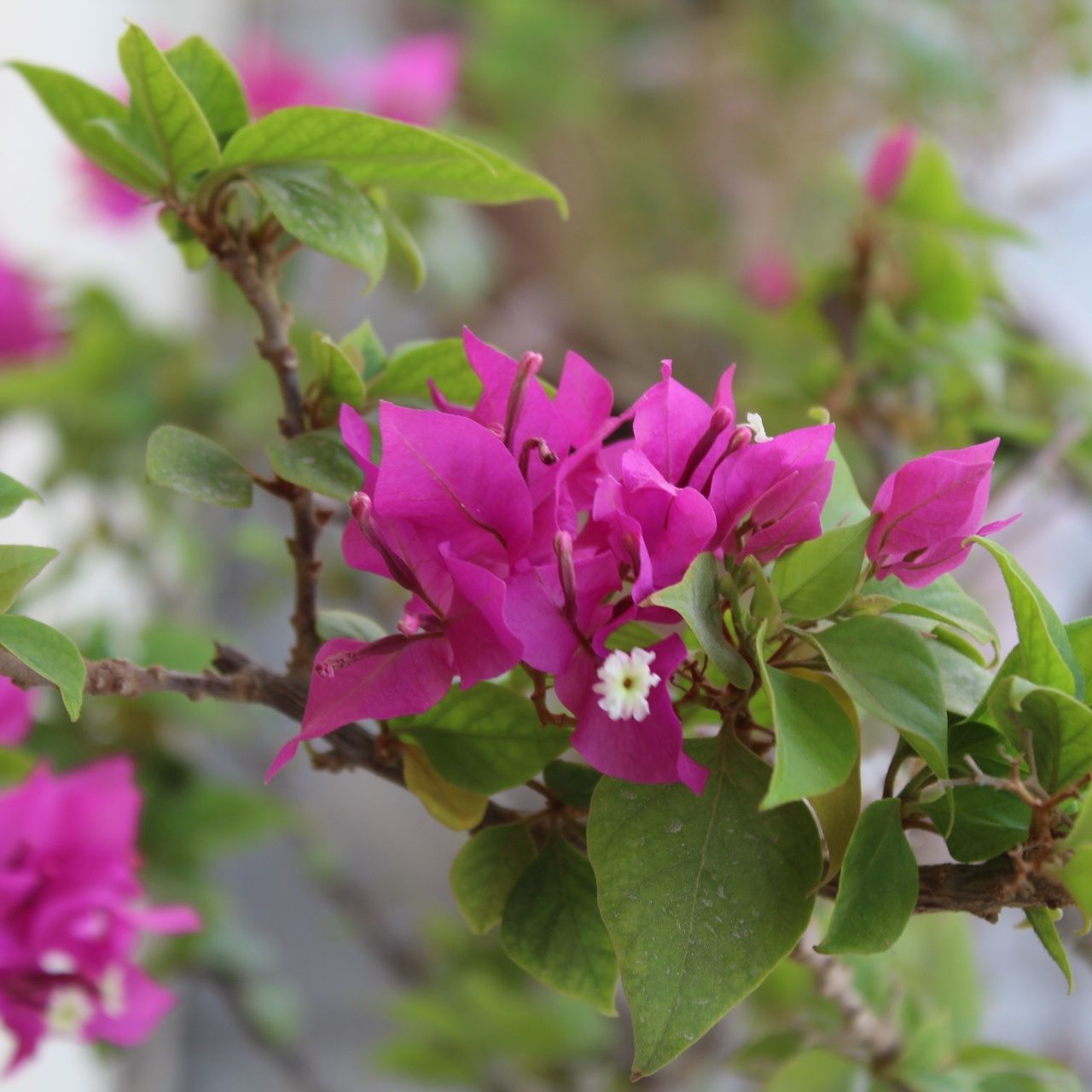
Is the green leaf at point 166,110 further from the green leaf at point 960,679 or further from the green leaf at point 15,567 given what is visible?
the green leaf at point 960,679

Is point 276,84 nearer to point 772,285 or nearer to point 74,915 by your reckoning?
point 772,285

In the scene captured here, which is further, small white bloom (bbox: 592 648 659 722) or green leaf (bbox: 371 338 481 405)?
green leaf (bbox: 371 338 481 405)

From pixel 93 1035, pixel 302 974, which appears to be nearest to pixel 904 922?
pixel 93 1035

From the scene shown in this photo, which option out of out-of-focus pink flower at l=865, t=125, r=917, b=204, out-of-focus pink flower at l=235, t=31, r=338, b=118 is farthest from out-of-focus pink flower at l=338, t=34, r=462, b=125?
out-of-focus pink flower at l=865, t=125, r=917, b=204

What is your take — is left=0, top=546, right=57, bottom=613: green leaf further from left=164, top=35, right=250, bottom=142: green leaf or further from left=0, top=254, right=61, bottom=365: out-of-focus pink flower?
left=0, top=254, right=61, bottom=365: out-of-focus pink flower

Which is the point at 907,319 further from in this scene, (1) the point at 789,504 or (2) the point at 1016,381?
(1) the point at 789,504

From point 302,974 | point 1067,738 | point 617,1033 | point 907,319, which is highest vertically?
point 1067,738
